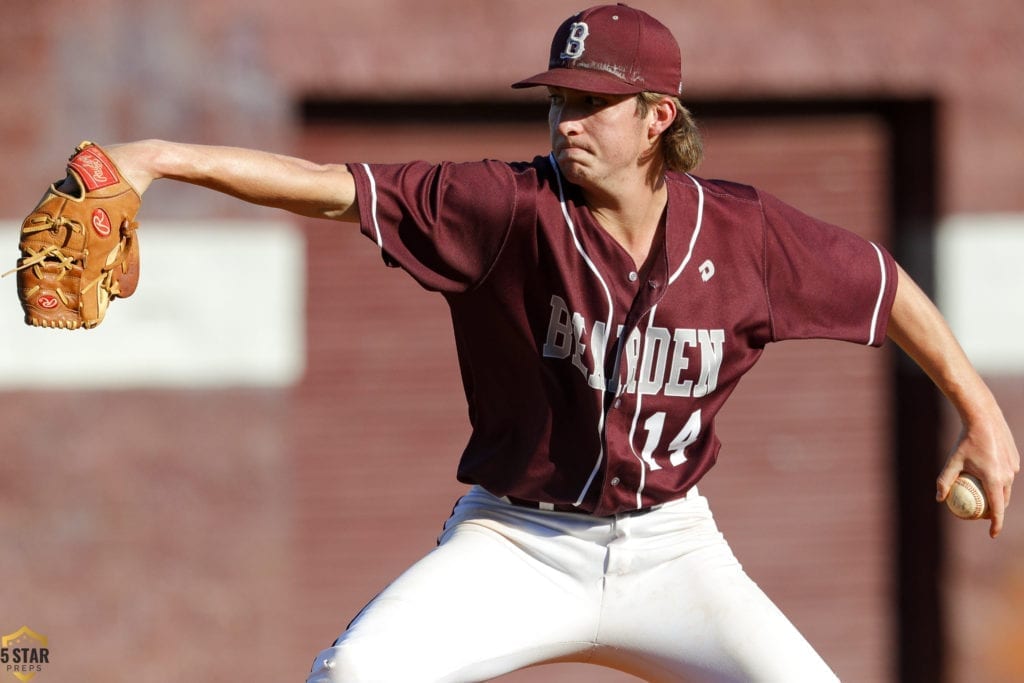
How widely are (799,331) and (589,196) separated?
64 cm

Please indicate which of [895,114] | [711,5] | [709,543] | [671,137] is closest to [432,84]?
[711,5]

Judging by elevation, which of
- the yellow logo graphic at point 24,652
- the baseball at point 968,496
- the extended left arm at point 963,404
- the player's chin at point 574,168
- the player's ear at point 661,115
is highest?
the player's ear at point 661,115

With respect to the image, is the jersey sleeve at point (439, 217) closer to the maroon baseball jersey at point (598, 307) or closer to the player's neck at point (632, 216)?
the maroon baseball jersey at point (598, 307)

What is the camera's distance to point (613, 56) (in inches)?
133

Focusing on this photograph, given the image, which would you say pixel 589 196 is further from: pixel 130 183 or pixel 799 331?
pixel 130 183

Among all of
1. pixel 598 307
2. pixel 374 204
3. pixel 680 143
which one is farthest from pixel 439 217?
pixel 680 143

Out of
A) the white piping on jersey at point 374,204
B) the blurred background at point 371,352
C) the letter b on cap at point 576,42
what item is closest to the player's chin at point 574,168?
the letter b on cap at point 576,42

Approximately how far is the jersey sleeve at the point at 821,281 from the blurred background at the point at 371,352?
2.83 metres

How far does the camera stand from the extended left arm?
355cm

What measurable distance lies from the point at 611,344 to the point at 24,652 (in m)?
3.61

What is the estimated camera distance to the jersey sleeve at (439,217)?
10.8ft

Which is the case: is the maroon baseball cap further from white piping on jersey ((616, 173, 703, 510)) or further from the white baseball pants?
the white baseball pants

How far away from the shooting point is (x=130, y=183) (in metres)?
3.00

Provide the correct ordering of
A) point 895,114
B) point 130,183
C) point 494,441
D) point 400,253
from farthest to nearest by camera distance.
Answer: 1. point 895,114
2. point 494,441
3. point 400,253
4. point 130,183
